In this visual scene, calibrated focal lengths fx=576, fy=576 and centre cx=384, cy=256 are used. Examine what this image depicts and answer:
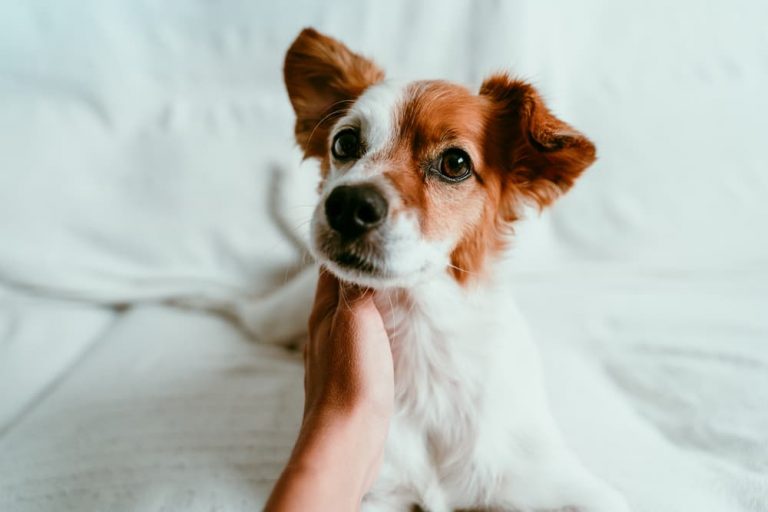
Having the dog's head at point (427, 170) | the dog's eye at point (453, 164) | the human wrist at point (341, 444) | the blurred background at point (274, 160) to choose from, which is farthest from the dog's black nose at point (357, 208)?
the blurred background at point (274, 160)

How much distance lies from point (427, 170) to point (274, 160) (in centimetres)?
112

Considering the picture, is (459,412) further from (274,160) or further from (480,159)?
(274,160)

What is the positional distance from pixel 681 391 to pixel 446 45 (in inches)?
55.6

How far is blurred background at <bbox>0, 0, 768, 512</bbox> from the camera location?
6.60 ft

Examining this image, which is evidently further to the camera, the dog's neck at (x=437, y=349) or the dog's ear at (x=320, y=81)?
the dog's ear at (x=320, y=81)

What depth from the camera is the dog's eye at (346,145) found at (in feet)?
4.39

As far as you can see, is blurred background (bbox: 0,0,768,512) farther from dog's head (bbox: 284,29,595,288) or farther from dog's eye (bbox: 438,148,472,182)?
dog's eye (bbox: 438,148,472,182)

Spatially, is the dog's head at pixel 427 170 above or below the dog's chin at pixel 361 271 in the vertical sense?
above

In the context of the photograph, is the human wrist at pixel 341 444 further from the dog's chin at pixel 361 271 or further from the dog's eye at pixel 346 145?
the dog's eye at pixel 346 145

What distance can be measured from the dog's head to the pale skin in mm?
118

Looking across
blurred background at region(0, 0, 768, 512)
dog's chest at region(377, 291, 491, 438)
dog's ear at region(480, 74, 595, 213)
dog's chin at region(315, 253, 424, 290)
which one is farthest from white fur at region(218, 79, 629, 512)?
blurred background at region(0, 0, 768, 512)

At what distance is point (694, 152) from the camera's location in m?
2.15

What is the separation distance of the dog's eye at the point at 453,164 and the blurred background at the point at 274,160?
0.82 metres

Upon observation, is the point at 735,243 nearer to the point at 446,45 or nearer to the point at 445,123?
the point at 446,45
